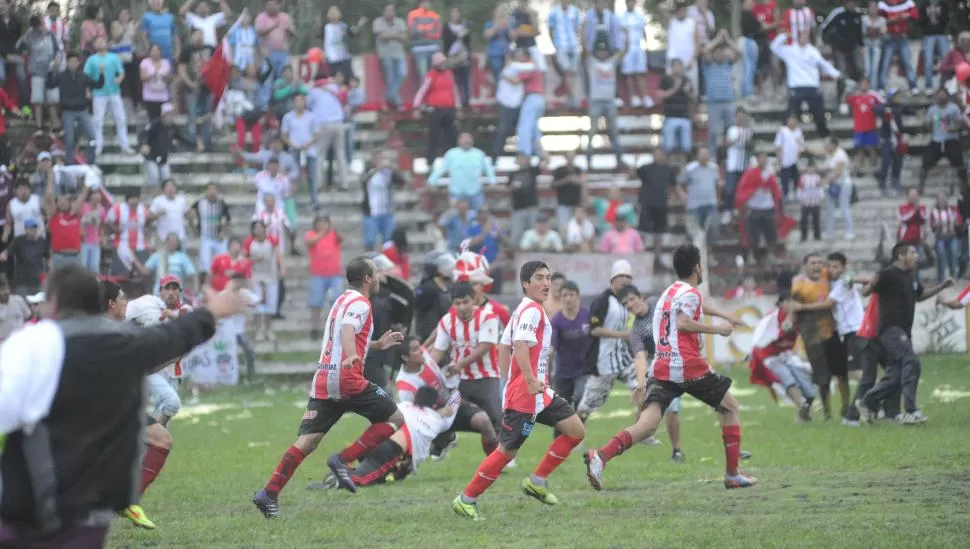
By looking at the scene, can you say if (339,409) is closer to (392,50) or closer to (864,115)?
(392,50)

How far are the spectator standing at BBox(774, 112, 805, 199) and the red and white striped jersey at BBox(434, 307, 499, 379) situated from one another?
14.5 m

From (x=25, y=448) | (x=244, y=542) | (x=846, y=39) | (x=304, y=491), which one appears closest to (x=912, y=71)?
(x=846, y=39)

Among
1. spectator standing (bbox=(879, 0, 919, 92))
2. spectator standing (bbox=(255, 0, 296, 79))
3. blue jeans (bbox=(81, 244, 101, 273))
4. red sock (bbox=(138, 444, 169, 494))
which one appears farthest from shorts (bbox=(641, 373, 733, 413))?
spectator standing (bbox=(879, 0, 919, 92))

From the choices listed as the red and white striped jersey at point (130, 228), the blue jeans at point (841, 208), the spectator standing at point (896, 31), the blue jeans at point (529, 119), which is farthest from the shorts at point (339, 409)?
the spectator standing at point (896, 31)

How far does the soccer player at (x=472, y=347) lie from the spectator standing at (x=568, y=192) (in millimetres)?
12031

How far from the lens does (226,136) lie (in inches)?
1150

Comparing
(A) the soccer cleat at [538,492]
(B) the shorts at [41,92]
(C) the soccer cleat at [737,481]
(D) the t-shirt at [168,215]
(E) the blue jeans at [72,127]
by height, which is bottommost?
(C) the soccer cleat at [737,481]

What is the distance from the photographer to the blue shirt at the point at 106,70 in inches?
1039

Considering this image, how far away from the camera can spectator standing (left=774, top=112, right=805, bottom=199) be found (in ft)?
87.6

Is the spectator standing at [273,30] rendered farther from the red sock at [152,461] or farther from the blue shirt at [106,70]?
the red sock at [152,461]

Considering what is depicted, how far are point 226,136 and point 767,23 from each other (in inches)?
428

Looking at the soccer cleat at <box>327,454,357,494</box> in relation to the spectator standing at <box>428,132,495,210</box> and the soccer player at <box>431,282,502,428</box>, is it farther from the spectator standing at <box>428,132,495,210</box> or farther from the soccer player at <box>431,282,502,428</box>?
the spectator standing at <box>428,132,495,210</box>

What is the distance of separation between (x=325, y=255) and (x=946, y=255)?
34.7 feet

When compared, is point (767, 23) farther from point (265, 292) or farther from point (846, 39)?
point (265, 292)
